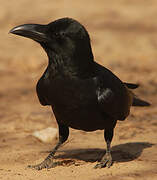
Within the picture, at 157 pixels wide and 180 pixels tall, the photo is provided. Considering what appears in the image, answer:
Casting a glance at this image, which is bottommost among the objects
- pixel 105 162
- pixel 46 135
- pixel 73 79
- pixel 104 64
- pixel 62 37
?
pixel 104 64

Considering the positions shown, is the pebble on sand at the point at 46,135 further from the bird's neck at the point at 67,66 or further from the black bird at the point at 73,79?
the bird's neck at the point at 67,66

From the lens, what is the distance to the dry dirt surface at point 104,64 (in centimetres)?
496

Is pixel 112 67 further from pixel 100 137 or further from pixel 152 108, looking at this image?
pixel 100 137

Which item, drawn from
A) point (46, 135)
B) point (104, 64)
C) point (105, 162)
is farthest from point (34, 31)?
point (104, 64)

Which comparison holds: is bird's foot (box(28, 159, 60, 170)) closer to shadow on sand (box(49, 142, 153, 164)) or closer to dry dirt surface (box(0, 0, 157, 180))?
dry dirt surface (box(0, 0, 157, 180))

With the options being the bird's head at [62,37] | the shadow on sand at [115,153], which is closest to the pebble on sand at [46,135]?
the shadow on sand at [115,153]

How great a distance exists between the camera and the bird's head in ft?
14.7

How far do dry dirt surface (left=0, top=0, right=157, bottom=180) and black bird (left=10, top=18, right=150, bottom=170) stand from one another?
0.60 meters

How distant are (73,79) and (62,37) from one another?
0.43 meters

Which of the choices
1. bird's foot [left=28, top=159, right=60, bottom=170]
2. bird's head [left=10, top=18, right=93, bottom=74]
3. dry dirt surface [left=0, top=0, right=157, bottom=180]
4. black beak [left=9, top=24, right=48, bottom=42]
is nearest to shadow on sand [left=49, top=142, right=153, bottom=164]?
dry dirt surface [left=0, top=0, right=157, bottom=180]

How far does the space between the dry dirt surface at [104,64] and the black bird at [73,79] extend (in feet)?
1.98

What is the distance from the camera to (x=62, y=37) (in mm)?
4473

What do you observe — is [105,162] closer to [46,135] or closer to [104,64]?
[46,135]

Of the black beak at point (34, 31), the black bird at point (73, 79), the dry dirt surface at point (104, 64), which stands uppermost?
the black beak at point (34, 31)
